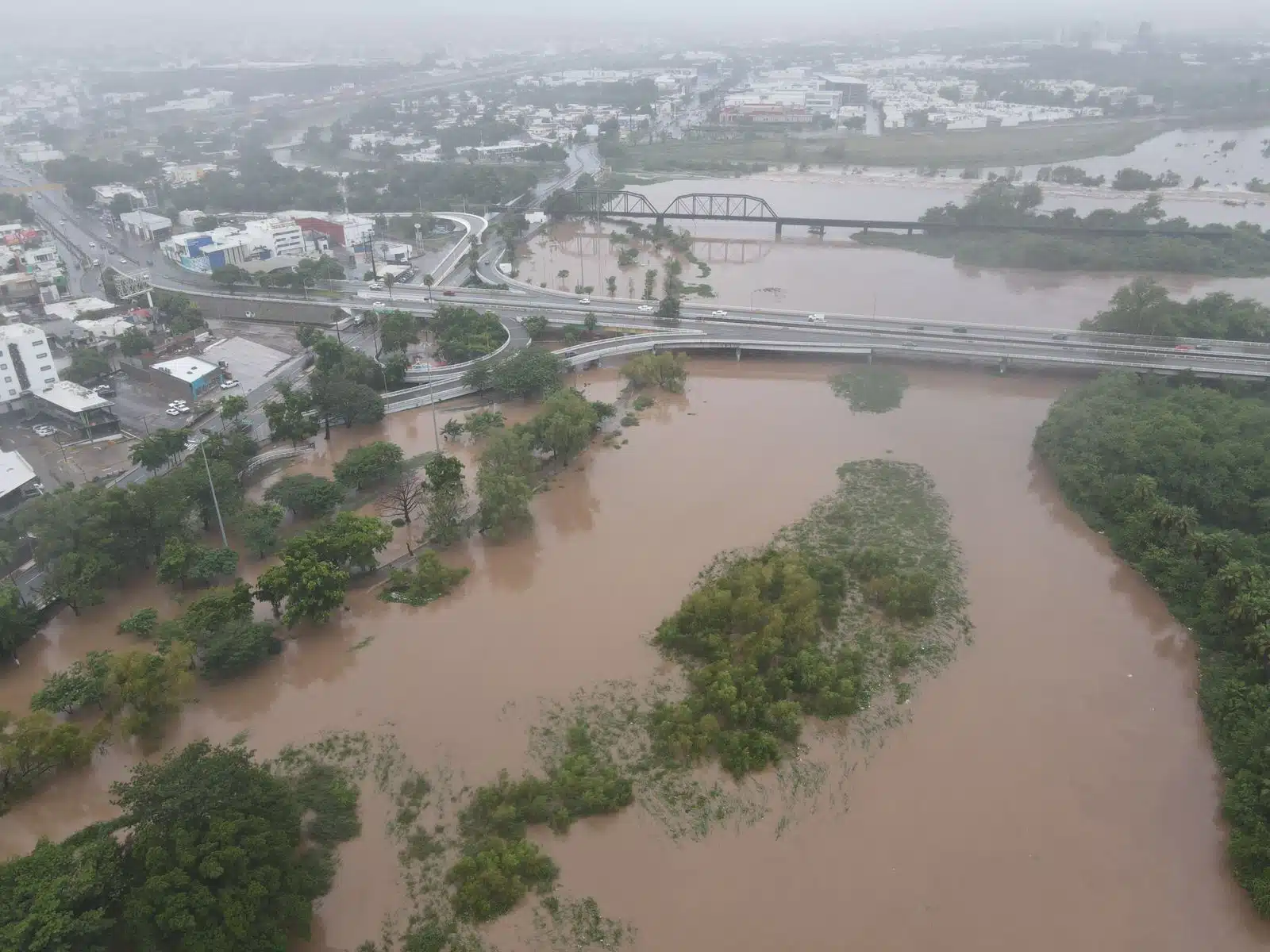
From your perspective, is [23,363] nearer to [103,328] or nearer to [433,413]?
[103,328]

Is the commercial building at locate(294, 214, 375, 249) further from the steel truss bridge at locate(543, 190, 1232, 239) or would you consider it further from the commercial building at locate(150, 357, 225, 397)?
the commercial building at locate(150, 357, 225, 397)

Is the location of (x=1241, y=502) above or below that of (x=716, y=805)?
above

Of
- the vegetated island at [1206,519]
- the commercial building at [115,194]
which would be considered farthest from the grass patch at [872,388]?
the commercial building at [115,194]

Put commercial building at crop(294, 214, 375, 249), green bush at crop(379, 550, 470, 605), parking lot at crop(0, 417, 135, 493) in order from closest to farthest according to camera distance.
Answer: green bush at crop(379, 550, 470, 605) < parking lot at crop(0, 417, 135, 493) < commercial building at crop(294, 214, 375, 249)

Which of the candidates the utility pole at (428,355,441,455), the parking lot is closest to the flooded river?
the utility pole at (428,355,441,455)

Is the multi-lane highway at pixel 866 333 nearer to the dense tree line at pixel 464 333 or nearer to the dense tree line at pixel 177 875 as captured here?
the dense tree line at pixel 464 333

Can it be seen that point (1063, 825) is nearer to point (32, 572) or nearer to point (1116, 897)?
point (1116, 897)

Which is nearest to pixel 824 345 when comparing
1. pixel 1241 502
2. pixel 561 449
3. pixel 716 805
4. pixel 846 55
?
pixel 561 449
